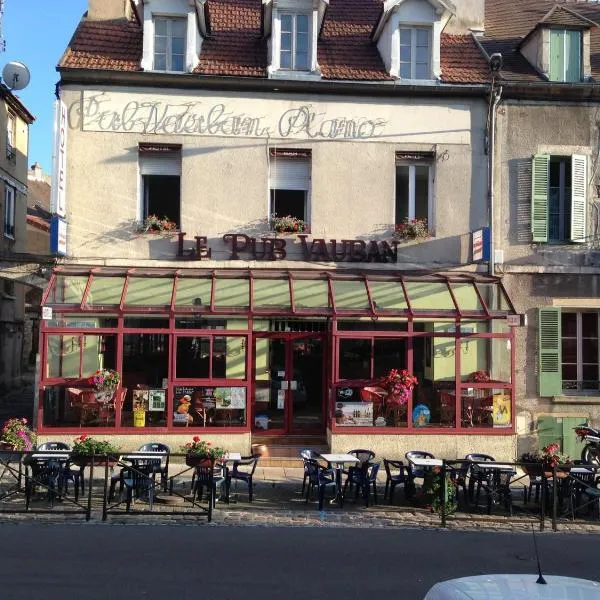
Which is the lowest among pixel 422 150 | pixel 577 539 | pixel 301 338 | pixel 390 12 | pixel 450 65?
pixel 577 539

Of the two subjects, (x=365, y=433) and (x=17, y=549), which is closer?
(x=17, y=549)

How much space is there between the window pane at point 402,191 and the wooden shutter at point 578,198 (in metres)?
3.32

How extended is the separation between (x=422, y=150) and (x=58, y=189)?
7.11 metres

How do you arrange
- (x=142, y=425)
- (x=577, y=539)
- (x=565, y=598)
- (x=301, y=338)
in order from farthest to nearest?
(x=301, y=338) → (x=142, y=425) → (x=577, y=539) → (x=565, y=598)

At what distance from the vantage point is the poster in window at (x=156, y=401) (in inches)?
502

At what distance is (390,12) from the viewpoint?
14016mm

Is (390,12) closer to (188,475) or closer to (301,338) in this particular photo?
(301,338)

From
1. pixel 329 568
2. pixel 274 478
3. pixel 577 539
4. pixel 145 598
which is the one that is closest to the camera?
pixel 145 598

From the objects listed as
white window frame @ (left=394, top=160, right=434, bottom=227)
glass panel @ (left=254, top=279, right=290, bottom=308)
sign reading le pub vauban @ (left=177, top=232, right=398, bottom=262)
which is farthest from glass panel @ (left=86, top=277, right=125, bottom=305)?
white window frame @ (left=394, top=160, right=434, bottom=227)

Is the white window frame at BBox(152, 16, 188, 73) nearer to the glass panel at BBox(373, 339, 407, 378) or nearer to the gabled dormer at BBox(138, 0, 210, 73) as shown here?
the gabled dormer at BBox(138, 0, 210, 73)

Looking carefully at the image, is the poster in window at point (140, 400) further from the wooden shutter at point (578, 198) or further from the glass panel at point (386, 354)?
the wooden shutter at point (578, 198)

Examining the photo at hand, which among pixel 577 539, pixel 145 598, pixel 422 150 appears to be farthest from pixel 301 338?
pixel 145 598

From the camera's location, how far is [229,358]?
1314 cm

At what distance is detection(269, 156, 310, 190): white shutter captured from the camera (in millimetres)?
13875
